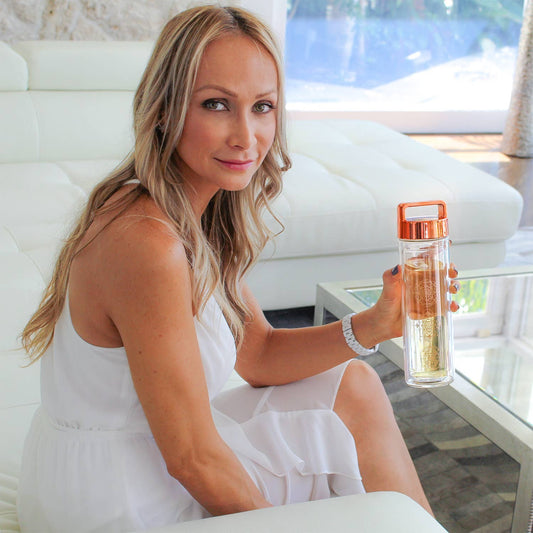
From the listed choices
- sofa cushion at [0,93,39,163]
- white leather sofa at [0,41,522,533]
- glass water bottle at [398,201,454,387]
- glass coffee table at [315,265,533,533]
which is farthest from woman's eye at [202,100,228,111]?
sofa cushion at [0,93,39,163]

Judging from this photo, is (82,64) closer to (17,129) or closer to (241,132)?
(17,129)

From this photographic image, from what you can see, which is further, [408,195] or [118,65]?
[118,65]

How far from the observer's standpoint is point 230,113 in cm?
106

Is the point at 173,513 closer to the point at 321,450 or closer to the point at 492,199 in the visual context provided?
the point at 321,450

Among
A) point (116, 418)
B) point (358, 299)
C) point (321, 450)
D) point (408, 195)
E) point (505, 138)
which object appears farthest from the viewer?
point (505, 138)

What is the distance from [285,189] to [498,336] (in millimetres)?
1020

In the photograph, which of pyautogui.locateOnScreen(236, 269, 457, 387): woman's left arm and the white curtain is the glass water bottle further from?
Answer: the white curtain

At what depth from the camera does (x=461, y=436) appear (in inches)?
55.4

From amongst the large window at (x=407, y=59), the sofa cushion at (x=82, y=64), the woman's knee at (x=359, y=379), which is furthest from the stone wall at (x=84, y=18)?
the woman's knee at (x=359, y=379)

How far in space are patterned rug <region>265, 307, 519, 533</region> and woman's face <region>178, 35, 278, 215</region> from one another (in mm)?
637

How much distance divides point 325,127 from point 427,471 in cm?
234

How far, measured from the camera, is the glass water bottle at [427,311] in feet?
3.63

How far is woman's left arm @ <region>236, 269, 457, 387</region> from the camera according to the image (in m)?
1.29

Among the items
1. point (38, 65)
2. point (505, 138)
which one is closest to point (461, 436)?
point (38, 65)
